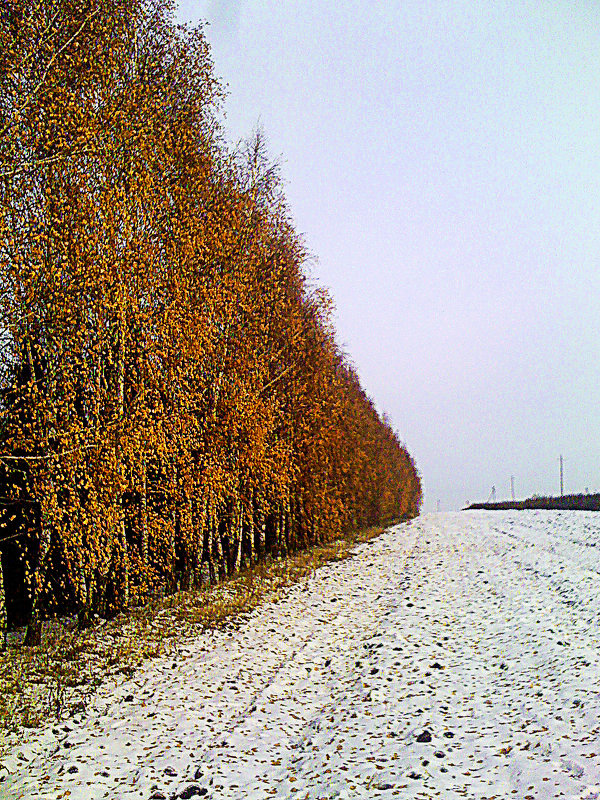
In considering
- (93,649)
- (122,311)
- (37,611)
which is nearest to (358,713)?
(93,649)

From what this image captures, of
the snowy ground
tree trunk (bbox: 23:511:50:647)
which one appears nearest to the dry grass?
tree trunk (bbox: 23:511:50:647)

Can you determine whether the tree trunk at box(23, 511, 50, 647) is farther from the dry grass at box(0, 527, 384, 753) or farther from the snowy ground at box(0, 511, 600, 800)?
the snowy ground at box(0, 511, 600, 800)

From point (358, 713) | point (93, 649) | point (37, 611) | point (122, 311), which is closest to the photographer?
point (358, 713)

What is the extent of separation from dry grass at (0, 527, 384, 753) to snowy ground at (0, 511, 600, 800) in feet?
1.31

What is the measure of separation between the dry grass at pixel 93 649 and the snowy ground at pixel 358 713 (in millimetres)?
398

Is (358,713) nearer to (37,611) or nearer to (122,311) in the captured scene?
(37,611)

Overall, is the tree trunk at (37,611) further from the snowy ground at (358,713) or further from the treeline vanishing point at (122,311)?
the snowy ground at (358,713)

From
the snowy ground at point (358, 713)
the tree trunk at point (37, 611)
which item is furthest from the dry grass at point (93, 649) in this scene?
the snowy ground at point (358, 713)

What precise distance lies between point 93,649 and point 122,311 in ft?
19.8

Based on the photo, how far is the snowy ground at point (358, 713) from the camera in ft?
23.0

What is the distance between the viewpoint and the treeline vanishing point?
9.83m

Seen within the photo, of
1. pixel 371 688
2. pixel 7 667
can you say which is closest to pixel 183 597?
pixel 7 667

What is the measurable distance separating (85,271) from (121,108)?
3547 mm

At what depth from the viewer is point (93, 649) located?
38.4 ft
